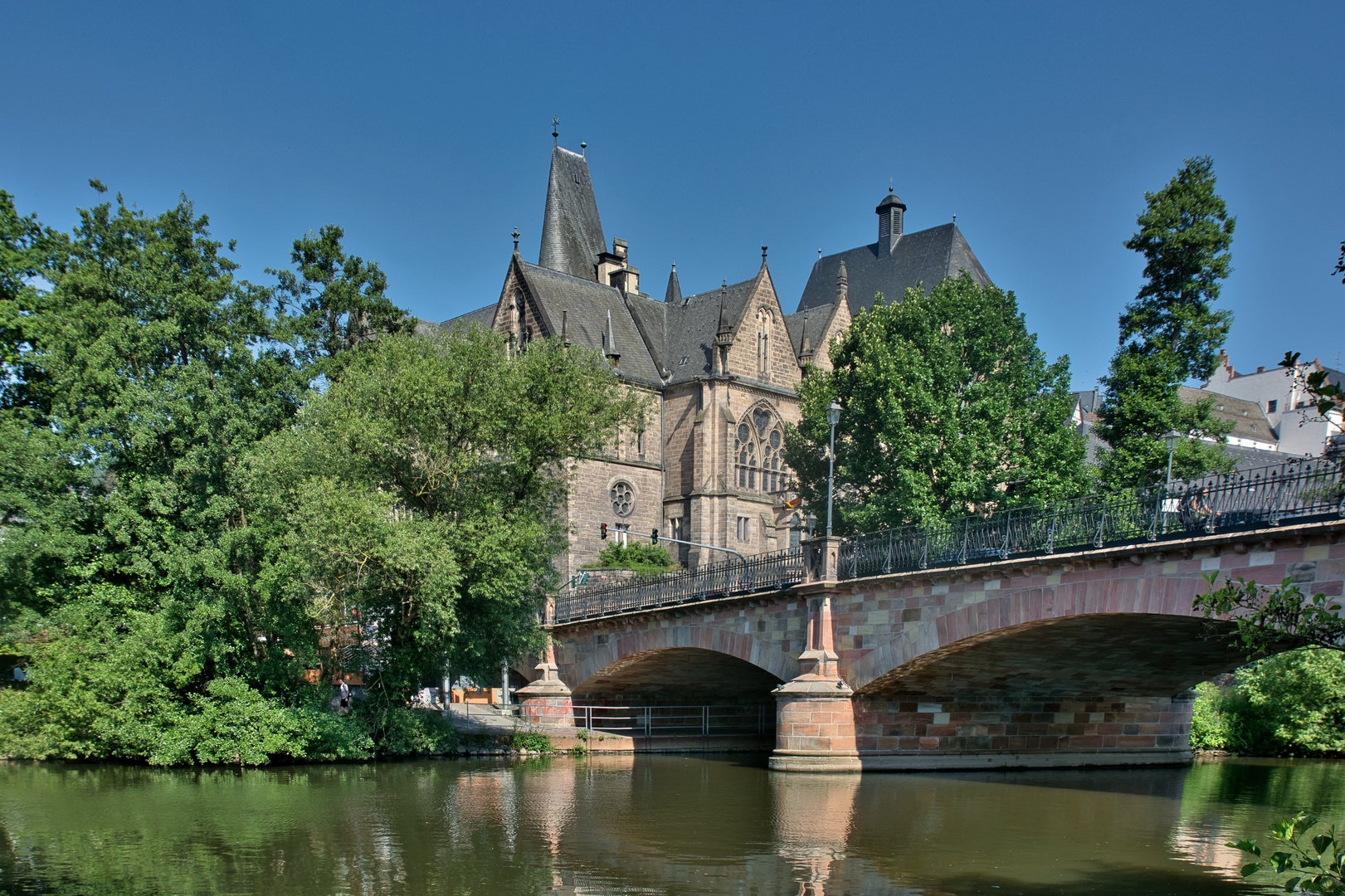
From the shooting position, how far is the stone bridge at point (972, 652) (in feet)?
59.2

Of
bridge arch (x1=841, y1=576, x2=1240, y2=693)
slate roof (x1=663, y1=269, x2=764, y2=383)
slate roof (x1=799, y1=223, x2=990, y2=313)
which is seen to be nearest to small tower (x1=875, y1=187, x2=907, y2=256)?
slate roof (x1=799, y1=223, x2=990, y2=313)

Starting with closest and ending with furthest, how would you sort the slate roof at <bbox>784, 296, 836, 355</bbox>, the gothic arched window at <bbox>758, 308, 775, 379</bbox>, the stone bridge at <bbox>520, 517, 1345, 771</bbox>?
the stone bridge at <bbox>520, 517, 1345, 771</bbox> → the gothic arched window at <bbox>758, 308, 775, 379</bbox> → the slate roof at <bbox>784, 296, 836, 355</bbox>

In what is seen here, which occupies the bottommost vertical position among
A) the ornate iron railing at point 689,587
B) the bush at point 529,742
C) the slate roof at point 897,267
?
the bush at point 529,742

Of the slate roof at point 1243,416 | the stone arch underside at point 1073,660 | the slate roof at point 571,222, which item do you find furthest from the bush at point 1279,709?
the slate roof at point 1243,416

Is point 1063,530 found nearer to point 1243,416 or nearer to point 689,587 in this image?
point 689,587

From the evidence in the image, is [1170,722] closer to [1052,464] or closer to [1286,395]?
[1052,464]

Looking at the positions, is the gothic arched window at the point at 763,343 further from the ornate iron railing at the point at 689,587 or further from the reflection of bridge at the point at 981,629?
the reflection of bridge at the point at 981,629

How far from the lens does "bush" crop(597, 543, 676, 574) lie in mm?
46062

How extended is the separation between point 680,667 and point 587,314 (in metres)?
24.5

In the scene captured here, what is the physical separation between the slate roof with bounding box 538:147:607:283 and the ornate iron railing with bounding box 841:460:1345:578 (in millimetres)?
37796

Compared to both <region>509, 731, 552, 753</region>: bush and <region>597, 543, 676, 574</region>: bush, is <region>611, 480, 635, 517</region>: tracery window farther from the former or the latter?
<region>509, 731, 552, 753</region>: bush

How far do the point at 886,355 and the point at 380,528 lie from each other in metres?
19.6

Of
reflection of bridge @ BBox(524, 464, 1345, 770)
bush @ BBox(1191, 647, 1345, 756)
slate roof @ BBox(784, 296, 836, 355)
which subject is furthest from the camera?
slate roof @ BBox(784, 296, 836, 355)

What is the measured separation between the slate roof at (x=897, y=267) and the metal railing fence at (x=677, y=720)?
23.1m
